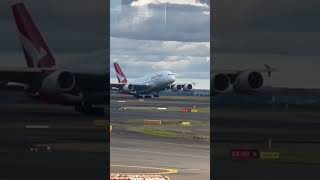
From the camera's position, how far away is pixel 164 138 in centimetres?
719

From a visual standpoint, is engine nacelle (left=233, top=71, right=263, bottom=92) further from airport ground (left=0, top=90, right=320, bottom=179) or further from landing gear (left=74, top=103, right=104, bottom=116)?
landing gear (left=74, top=103, right=104, bottom=116)

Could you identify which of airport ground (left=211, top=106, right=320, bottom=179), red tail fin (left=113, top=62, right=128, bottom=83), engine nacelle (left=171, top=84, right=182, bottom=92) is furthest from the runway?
airport ground (left=211, top=106, right=320, bottom=179)

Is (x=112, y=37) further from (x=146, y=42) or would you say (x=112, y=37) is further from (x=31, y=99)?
(x=31, y=99)

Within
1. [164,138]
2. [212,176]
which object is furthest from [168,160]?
[212,176]

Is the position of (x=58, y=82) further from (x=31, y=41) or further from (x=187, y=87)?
(x=187, y=87)

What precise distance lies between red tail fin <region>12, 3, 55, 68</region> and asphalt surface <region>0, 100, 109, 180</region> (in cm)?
26

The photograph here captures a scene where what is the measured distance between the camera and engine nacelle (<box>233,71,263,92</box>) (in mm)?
3611

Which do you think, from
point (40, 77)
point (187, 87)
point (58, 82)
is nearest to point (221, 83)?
point (187, 87)

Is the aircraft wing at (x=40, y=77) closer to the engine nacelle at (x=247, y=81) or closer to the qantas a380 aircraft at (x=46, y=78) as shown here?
the qantas a380 aircraft at (x=46, y=78)

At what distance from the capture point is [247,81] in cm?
366

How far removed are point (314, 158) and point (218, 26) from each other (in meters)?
0.97

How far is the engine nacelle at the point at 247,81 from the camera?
3.61m

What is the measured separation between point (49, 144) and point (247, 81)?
4.08 ft

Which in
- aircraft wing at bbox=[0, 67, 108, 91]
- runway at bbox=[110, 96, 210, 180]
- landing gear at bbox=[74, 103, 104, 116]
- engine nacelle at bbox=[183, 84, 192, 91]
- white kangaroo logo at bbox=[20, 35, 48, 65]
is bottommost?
runway at bbox=[110, 96, 210, 180]
